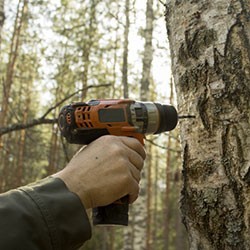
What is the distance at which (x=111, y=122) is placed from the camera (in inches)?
52.1

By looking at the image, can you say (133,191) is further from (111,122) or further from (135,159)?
(111,122)

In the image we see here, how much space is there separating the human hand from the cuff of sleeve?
6 cm

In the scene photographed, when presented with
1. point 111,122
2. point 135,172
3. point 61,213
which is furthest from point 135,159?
point 61,213

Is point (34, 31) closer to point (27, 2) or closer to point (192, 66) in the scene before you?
point (27, 2)

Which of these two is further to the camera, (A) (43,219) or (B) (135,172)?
(B) (135,172)

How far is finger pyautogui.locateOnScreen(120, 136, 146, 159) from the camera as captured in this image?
1245mm

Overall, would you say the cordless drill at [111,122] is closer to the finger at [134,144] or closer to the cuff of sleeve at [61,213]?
the finger at [134,144]

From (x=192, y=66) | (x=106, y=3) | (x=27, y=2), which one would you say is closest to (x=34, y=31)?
(x=27, y=2)

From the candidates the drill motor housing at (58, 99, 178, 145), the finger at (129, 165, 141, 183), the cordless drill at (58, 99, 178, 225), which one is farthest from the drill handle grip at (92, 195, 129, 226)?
the drill motor housing at (58, 99, 178, 145)

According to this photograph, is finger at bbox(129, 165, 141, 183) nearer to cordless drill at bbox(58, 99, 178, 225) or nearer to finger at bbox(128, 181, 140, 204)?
finger at bbox(128, 181, 140, 204)

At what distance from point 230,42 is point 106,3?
10.9 m

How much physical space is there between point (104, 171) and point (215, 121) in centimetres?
47

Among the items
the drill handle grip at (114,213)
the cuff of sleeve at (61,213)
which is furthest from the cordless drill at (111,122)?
the cuff of sleeve at (61,213)

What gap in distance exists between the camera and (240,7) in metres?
1.44
